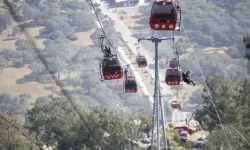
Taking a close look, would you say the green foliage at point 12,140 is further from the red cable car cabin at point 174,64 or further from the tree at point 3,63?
the tree at point 3,63

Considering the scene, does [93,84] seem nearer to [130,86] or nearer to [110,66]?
[130,86]

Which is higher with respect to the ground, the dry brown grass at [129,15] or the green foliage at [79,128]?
the green foliage at [79,128]

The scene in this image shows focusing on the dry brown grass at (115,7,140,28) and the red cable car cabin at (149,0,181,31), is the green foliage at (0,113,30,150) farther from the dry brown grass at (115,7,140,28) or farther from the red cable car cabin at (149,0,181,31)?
the dry brown grass at (115,7,140,28)

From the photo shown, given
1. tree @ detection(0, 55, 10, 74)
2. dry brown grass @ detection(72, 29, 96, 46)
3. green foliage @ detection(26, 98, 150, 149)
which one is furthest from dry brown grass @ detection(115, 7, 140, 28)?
green foliage @ detection(26, 98, 150, 149)

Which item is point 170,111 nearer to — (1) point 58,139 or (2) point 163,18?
(1) point 58,139

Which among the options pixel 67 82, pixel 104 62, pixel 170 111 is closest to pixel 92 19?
pixel 67 82

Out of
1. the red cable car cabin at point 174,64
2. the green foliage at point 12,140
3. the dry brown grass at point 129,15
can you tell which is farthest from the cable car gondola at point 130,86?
the dry brown grass at point 129,15
